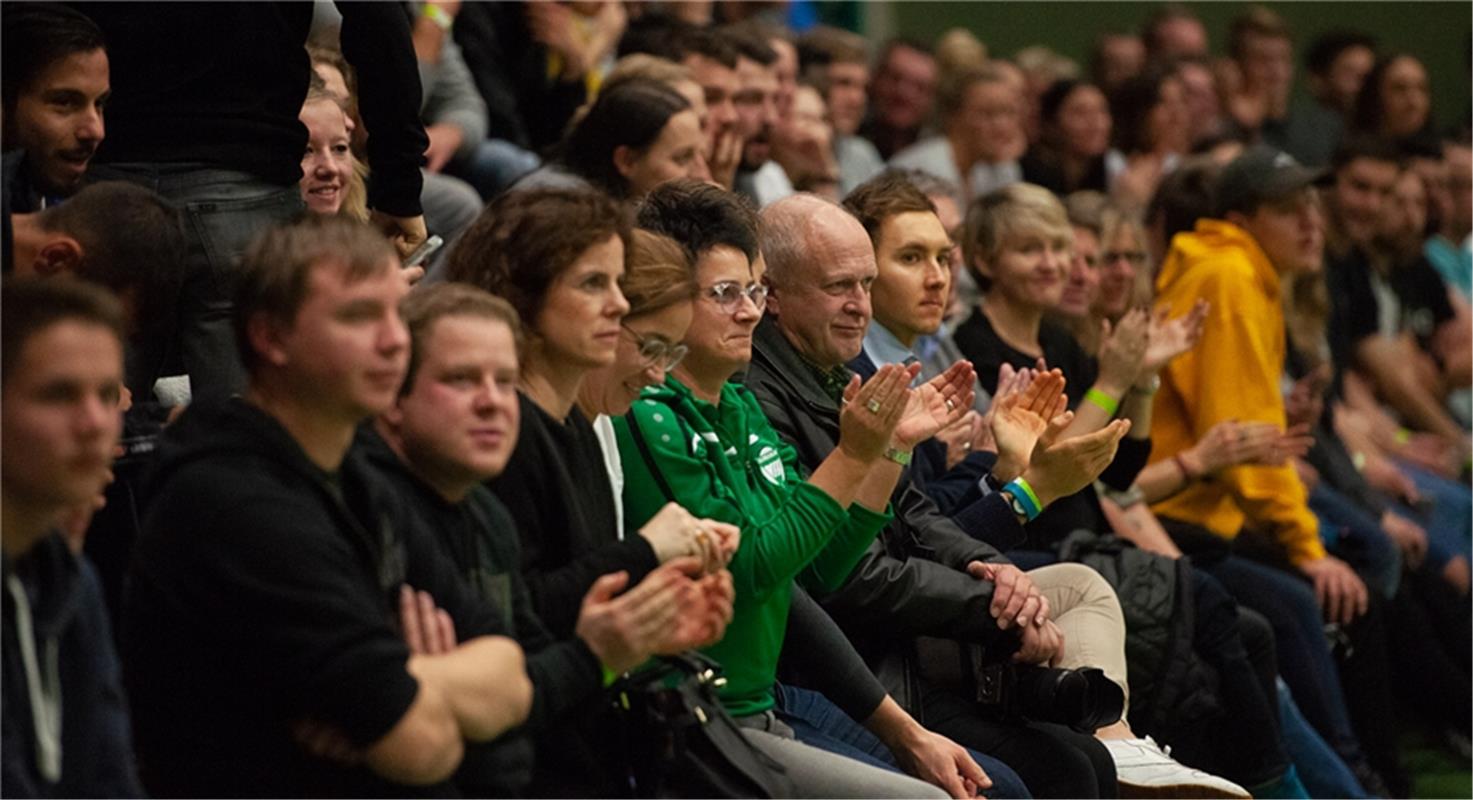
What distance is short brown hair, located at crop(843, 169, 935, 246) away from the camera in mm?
4254

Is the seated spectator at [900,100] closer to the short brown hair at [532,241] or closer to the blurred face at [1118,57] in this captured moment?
the blurred face at [1118,57]

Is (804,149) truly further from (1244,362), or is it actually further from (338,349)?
(338,349)

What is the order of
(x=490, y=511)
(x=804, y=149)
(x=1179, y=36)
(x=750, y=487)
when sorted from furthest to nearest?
(x=1179, y=36), (x=804, y=149), (x=750, y=487), (x=490, y=511)

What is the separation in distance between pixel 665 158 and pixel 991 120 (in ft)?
9.46

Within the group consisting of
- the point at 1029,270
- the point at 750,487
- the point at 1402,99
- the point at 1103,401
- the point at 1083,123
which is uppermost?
the point at 750,487

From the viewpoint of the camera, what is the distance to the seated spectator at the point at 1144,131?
7816 mm

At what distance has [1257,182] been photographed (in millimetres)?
5773

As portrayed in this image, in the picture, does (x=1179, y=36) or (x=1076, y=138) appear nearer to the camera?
(x=1076, y=138)

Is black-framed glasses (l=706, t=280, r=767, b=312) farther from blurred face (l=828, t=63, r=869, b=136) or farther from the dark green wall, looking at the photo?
the dark green wall

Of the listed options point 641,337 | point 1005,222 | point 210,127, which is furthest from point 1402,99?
point 641,337

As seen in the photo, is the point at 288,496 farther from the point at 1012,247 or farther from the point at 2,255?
the point at 1012,247

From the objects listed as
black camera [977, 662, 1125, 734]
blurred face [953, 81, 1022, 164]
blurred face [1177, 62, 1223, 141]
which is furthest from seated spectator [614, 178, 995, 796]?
blurred face [1177, 62, 1223, 141]

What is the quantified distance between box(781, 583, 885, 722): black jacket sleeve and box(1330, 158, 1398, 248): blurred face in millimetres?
4517

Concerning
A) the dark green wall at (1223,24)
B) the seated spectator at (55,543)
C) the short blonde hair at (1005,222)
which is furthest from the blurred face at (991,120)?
the seated spectator at (55,543)
